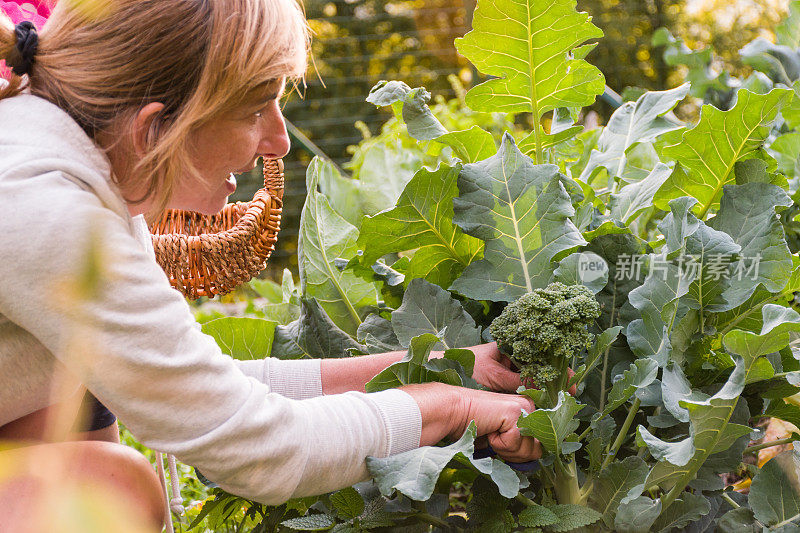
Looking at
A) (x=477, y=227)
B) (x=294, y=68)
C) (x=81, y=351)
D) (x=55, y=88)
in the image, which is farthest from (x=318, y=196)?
A: (x=81, y=351)

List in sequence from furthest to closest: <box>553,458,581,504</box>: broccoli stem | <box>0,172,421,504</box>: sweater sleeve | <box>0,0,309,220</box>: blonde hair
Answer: <box>553,458,581,504</box>: broccoli stem, <box>0,0,309,220</box>: blonde hair, <box>0,172,421,504</box>: sweater sleeve

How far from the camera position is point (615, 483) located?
1.19 m

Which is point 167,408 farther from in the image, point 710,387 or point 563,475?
point 710,387

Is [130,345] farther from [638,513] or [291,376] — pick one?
[638,513]

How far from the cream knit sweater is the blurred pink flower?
0.24 meters

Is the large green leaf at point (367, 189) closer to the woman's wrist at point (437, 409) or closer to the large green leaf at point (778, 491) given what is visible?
the woman's wrist at point (437, 409)

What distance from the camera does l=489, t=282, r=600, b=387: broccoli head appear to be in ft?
3.80

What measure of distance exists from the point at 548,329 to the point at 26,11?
1.01 meters

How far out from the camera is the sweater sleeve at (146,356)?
0.86 metres

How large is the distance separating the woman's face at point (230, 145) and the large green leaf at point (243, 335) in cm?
41

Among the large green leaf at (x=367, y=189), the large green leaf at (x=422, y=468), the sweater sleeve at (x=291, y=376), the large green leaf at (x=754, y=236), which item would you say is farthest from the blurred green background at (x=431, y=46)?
the large green leaf at (x=422, y=468)

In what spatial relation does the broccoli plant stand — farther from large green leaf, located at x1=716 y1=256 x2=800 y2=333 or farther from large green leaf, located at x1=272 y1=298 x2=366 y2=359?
large green leaf, located at x1=272 y1=298 x2=366 y2=359

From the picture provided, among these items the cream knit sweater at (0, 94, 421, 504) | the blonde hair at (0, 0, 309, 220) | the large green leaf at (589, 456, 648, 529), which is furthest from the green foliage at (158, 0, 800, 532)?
the blonde hair at (0, 0, 309, 220)

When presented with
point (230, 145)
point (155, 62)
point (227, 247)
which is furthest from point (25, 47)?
point (227, 247)
